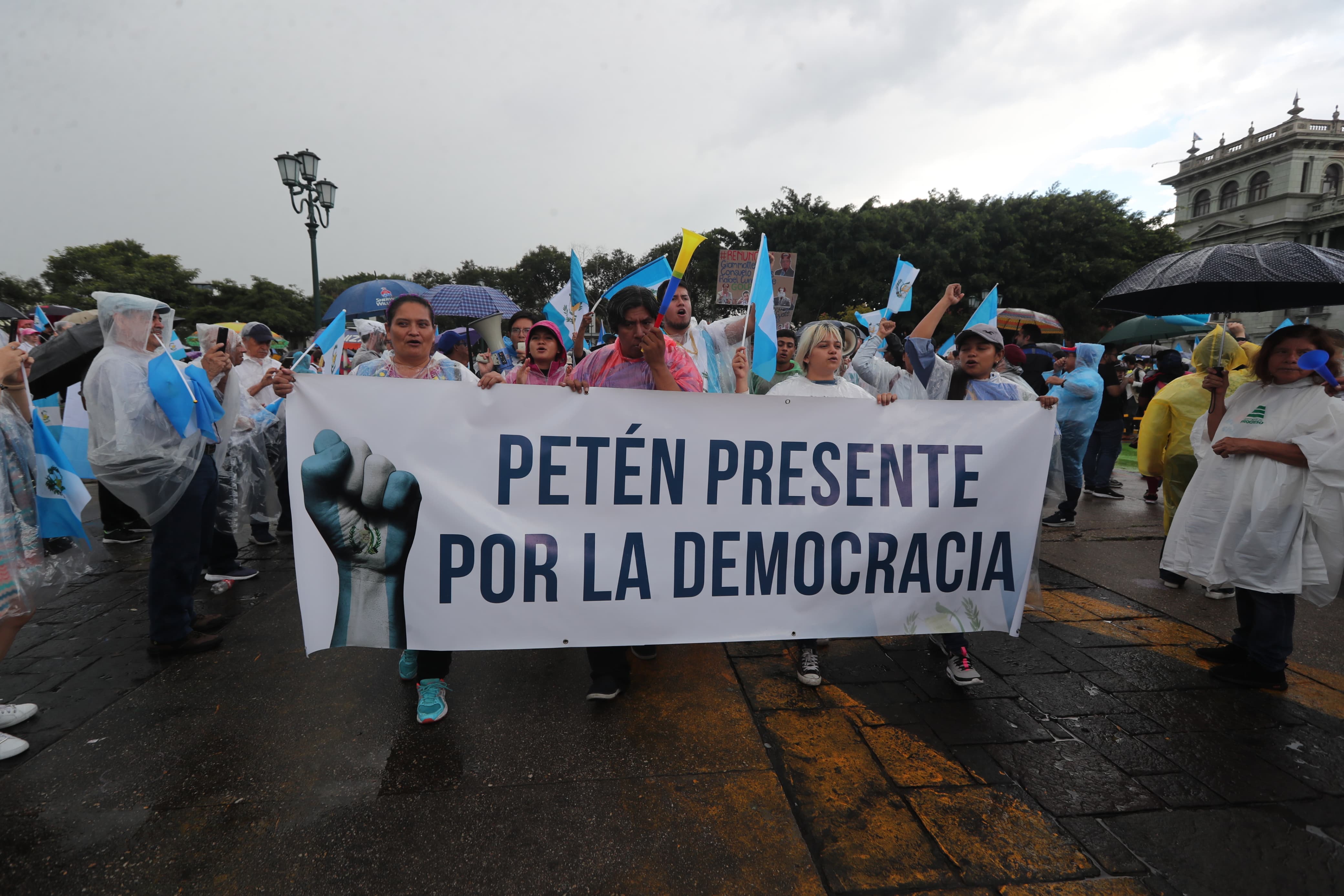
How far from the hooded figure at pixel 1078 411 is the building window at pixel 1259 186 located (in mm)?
63944

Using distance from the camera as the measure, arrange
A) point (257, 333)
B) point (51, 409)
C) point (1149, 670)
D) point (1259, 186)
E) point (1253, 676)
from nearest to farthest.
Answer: point (1253, 676) → point (1149, 670) → point (257, 333) → point (51, 409) → point (1259, 186)

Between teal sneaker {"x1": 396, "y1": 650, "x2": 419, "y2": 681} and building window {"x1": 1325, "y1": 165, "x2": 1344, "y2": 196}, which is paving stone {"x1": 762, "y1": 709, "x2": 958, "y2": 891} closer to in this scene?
teal sneaker {"x1": 396, "y1": 650, "x2": 419, "y2": 681}

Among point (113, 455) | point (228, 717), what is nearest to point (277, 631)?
point (228, 717)

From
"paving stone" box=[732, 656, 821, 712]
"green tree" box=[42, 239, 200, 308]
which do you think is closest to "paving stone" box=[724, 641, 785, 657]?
"paving stone" box=[732, 656, 821, 712]

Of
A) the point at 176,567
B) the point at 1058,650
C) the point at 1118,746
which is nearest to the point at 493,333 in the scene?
the point at 176,567

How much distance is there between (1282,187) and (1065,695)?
6786 cm

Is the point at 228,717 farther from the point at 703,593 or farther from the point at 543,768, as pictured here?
the point at 703,593

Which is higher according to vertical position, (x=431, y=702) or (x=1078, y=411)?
(x=1078, y=411)

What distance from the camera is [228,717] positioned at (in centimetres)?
273

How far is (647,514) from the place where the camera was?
8.72ft

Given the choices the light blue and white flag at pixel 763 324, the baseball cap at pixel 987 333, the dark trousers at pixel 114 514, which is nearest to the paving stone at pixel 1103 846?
the light blue and white flag at pixel 763 324

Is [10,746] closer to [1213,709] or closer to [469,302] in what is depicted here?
[1213,709]

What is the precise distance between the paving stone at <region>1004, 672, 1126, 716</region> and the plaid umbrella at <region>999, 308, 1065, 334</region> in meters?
8.15

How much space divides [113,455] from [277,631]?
4.03 feet
